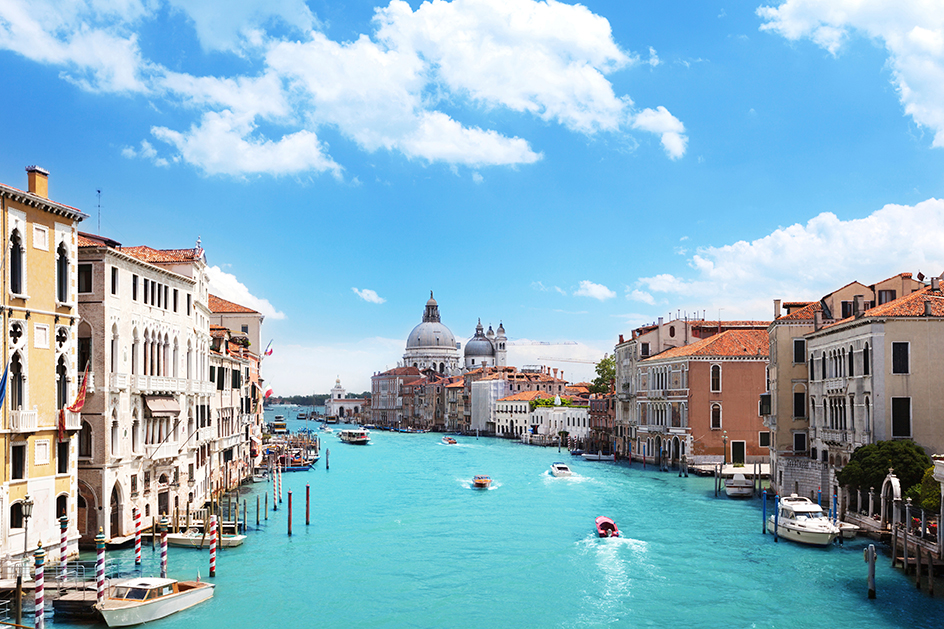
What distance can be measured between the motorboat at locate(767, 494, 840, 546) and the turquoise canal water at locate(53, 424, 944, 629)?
372 mm

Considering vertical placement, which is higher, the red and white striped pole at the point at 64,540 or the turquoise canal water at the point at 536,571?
the red and white striped pole at the point at 64,540

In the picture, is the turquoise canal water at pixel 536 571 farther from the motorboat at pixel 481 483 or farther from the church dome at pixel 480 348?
the church dome at pixel 480 348

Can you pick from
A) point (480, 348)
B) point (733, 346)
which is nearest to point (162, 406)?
point (733, 346)

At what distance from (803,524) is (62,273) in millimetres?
19562

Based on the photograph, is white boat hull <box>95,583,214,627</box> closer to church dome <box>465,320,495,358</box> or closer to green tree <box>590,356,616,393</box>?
green tree <box>590,356,616,393</box>

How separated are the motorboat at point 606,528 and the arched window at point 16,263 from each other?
1700 centimetres

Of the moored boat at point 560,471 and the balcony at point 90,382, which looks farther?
the moored boat at point 560,471

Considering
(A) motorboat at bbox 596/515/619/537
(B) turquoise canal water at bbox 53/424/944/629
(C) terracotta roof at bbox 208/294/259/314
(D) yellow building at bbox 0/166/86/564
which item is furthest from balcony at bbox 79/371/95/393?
(C) terracotta roof at bbox 208/294/259/314

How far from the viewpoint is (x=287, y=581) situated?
68.4 feet

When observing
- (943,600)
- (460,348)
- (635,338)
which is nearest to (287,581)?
(943,600)

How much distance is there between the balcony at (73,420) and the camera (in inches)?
773

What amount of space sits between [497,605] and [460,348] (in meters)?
148

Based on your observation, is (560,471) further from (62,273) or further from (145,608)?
(145,608)

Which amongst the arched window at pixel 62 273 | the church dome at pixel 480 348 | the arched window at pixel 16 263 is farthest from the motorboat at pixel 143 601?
the church dome at pixel 480 348
